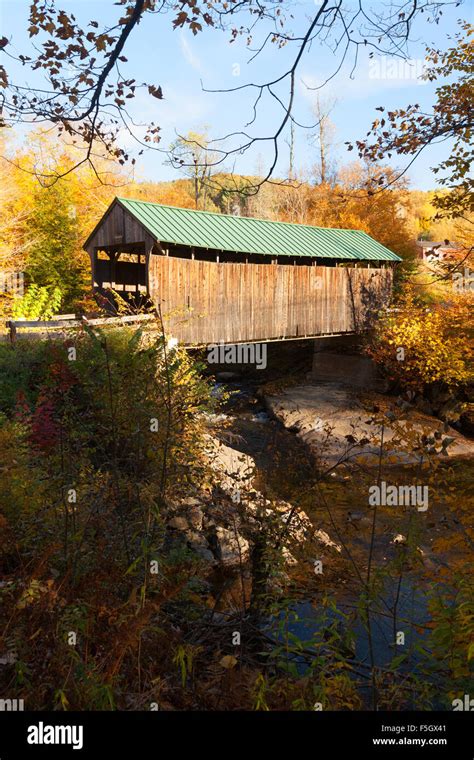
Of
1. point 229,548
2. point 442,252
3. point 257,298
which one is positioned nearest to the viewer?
point 229,548

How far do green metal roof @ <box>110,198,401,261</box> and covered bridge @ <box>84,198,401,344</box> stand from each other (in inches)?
1.5

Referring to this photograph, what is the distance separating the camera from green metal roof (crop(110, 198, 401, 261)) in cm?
1305

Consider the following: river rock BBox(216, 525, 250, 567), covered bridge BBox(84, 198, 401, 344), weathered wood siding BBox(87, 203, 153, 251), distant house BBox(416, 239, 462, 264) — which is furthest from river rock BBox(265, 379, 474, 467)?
river rock BBox(216, 525, 250, 567)

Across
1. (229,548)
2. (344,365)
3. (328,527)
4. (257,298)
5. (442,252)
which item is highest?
(442,252)

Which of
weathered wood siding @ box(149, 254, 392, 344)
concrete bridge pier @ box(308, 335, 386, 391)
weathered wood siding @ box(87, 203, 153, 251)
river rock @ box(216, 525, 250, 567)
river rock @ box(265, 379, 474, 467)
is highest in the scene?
weathered wood siding @ box(87, 203, 153, 251)

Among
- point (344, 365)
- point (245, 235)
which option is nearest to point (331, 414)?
point (344, 365)

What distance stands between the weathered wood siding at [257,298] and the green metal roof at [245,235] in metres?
0.46

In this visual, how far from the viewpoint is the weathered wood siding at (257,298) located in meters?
12.9

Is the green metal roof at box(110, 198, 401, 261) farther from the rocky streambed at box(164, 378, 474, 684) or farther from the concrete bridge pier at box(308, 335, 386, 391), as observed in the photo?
the rocky streambed at box(164, 378, 474, 684)

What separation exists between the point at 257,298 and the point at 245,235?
5.50ft

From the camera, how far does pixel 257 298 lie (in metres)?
15.1

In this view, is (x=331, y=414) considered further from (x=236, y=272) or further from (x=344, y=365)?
(x=236, y=272)

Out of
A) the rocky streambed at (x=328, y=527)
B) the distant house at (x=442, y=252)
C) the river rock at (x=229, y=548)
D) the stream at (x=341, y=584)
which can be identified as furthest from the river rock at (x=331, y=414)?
the river rock at (x=229, y=548)

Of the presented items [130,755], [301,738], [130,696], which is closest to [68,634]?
[130,696]
